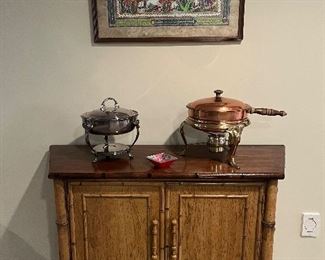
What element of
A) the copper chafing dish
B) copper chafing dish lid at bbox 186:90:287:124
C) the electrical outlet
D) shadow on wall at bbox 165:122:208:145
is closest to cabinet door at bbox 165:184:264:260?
the copper chafing dish

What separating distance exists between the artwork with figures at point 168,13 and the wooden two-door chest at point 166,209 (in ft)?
1.97

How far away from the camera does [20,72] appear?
1.85 m

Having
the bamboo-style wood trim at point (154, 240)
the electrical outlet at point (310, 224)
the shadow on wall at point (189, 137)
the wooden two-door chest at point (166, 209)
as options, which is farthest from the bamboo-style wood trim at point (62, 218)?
the electrical outlet at point (310, 224)

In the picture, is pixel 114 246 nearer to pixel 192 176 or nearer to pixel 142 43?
pixel 192 176

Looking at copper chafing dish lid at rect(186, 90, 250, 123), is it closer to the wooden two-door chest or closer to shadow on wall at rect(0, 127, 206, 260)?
the wooden two-door chest

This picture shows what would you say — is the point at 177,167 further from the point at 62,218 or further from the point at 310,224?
the point at 310,224

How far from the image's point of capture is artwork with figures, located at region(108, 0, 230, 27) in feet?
5.71

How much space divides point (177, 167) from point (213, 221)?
0.85ft

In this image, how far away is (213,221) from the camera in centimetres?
162

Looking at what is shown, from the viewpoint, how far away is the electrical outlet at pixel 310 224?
6.55 ft

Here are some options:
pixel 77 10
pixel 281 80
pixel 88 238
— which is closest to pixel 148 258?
pixel 88 238

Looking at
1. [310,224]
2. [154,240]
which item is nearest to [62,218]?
[154,240]

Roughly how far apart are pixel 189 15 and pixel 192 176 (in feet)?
2.29

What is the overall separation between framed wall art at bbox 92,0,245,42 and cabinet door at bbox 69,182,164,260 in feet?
2.17
